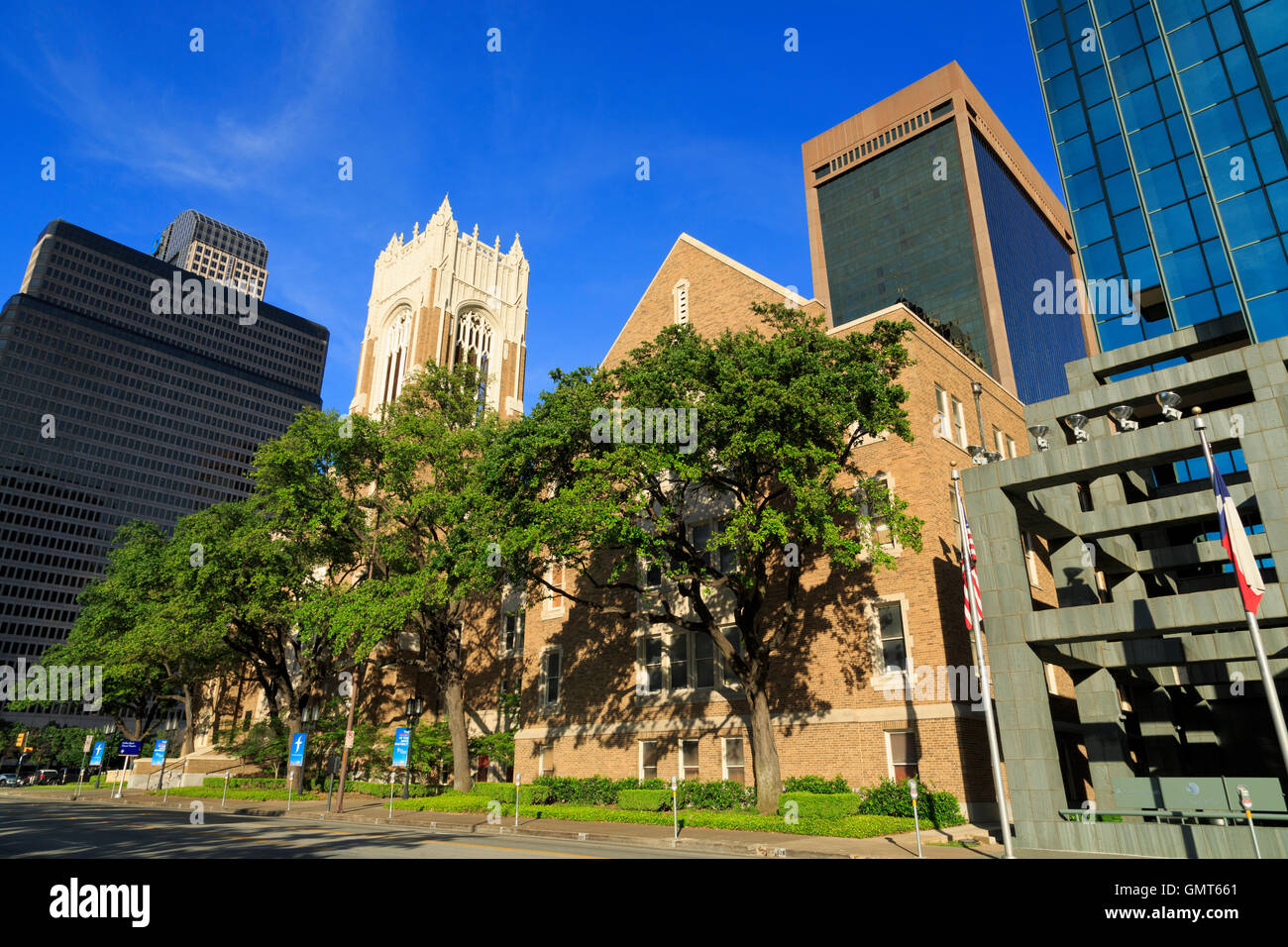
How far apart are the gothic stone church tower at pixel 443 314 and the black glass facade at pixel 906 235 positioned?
52.3 m

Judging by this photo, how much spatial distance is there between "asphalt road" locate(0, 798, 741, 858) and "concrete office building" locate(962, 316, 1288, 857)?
9.90m

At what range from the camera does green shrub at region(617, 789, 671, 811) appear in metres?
28.0

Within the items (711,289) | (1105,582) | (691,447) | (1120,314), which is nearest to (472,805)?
(691,447)

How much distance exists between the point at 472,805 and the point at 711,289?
24.3 metres

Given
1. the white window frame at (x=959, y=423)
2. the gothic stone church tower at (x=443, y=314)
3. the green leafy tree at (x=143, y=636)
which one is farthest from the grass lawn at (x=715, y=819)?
the gothic stone church tower at (x=443, y=314)

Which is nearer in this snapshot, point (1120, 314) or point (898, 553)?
point (898, 553)

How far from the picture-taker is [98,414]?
14762cm

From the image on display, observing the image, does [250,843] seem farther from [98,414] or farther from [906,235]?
[98,414]

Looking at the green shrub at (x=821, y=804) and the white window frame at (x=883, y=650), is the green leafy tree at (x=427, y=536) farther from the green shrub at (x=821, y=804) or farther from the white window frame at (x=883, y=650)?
the white window frame at (x=883, y=650)

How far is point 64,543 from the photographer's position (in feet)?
464

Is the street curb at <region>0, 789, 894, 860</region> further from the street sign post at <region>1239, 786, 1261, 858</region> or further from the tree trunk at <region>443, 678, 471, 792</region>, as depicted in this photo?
the street sign post at <region>1239, 786, 1261, 858</region>

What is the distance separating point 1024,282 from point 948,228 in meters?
16.9

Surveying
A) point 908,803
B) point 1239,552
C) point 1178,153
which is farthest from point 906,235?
point 1239,552
